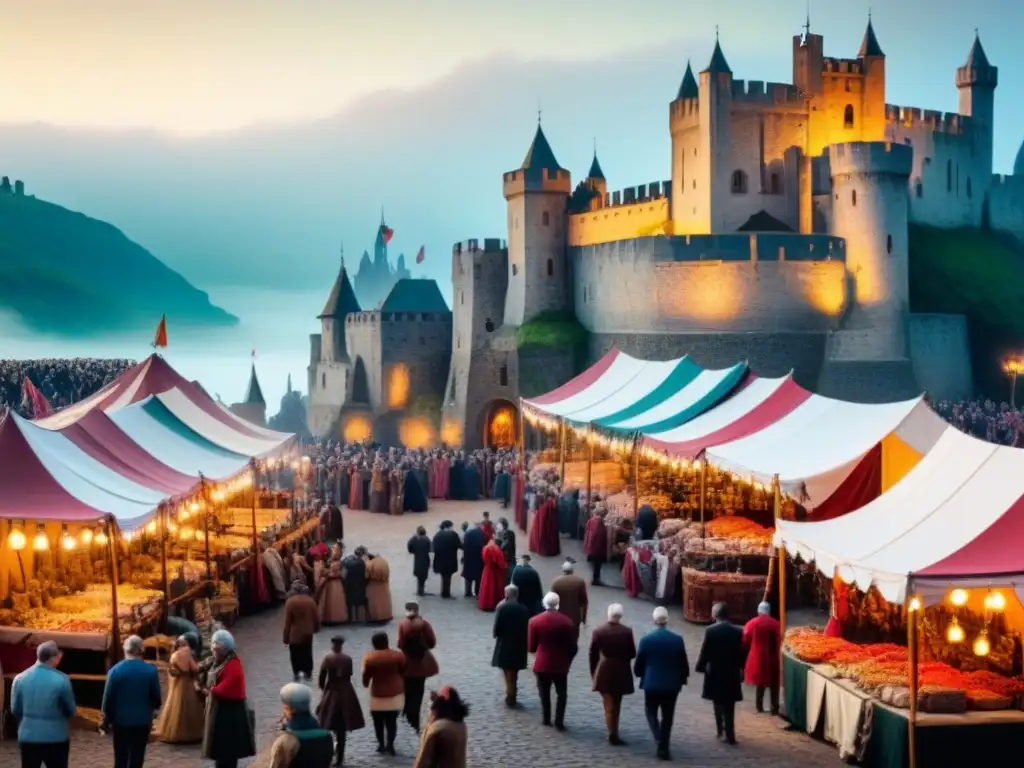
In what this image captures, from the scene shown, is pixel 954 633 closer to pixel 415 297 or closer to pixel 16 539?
pixel 16 539

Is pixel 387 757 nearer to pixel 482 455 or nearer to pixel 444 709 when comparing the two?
pixel 444 709

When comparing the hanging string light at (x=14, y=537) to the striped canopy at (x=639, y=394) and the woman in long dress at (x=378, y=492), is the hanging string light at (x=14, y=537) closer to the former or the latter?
the striped canopy at (x=639, y=394)

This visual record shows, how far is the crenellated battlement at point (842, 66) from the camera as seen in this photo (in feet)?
172

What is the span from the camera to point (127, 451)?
1589cm

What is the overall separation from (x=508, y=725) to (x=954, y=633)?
12.5 ft

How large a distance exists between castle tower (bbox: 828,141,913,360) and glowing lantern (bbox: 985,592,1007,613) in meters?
34.7

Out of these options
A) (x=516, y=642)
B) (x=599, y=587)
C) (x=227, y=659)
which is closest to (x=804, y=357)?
(x=599, y=587)

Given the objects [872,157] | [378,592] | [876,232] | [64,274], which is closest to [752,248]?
[876,232]

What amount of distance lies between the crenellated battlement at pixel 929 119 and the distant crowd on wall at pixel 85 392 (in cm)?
1596

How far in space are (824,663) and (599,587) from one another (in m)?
7.91

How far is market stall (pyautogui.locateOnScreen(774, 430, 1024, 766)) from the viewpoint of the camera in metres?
9.92

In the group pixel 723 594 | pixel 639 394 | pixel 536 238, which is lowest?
pixel 723 594

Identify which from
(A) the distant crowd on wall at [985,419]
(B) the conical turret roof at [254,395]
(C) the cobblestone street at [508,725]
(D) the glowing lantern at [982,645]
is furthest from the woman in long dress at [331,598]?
(B) the conical turret roof at [254,395]

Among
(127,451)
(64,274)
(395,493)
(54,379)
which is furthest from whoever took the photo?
(64,274)
